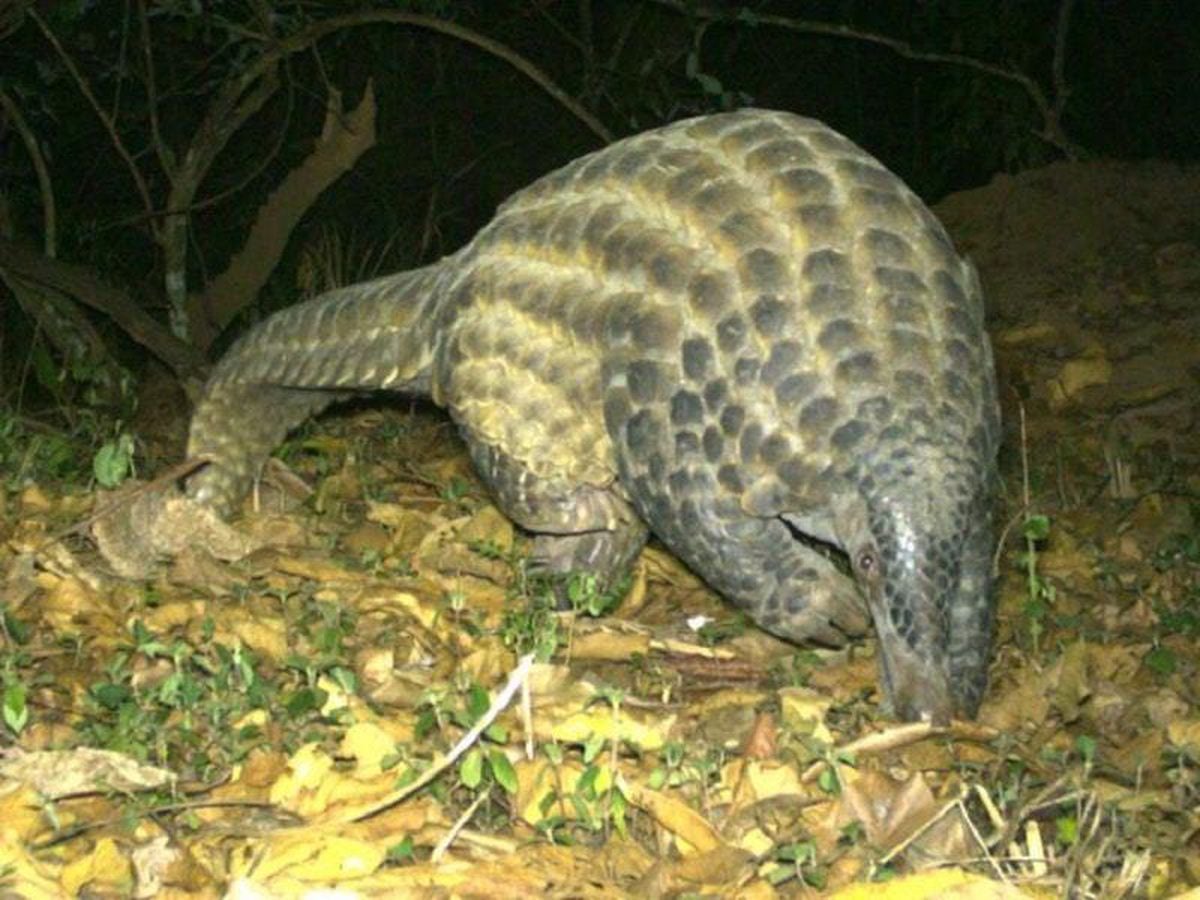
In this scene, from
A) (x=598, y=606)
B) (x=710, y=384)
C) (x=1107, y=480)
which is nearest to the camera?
(x=710, y=384)

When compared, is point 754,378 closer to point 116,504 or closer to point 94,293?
point 116,504

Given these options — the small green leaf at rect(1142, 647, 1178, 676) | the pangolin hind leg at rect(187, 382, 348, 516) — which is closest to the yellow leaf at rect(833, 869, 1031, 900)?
the small green leaf at rect(1142, 647, 1178, 676)

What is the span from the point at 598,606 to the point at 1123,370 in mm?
3102

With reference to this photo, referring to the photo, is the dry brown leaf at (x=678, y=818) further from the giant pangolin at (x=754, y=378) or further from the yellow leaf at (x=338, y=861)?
the giant pangolin at (x=754, y=378)

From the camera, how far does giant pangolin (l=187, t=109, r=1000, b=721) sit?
3.60 meters

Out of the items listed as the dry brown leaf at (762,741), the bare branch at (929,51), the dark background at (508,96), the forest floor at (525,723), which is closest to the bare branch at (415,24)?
the dark background at (508,96)

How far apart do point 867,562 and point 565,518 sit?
3.25 feet

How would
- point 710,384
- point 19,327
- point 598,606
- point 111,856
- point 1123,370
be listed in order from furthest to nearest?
1. point 19,327
2. point 1123,370
3. point 598,606
4. point 710,384
5. point 111,856

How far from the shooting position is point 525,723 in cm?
327

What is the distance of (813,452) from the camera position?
3666 mm

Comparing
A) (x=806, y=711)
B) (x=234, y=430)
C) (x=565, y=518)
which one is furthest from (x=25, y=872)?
(x=234, y=430)

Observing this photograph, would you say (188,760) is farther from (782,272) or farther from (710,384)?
(782,272)

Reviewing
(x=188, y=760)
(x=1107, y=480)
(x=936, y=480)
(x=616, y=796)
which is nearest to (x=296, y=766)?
→ (x=188, y=760)

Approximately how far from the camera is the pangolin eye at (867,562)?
11.8 feet
